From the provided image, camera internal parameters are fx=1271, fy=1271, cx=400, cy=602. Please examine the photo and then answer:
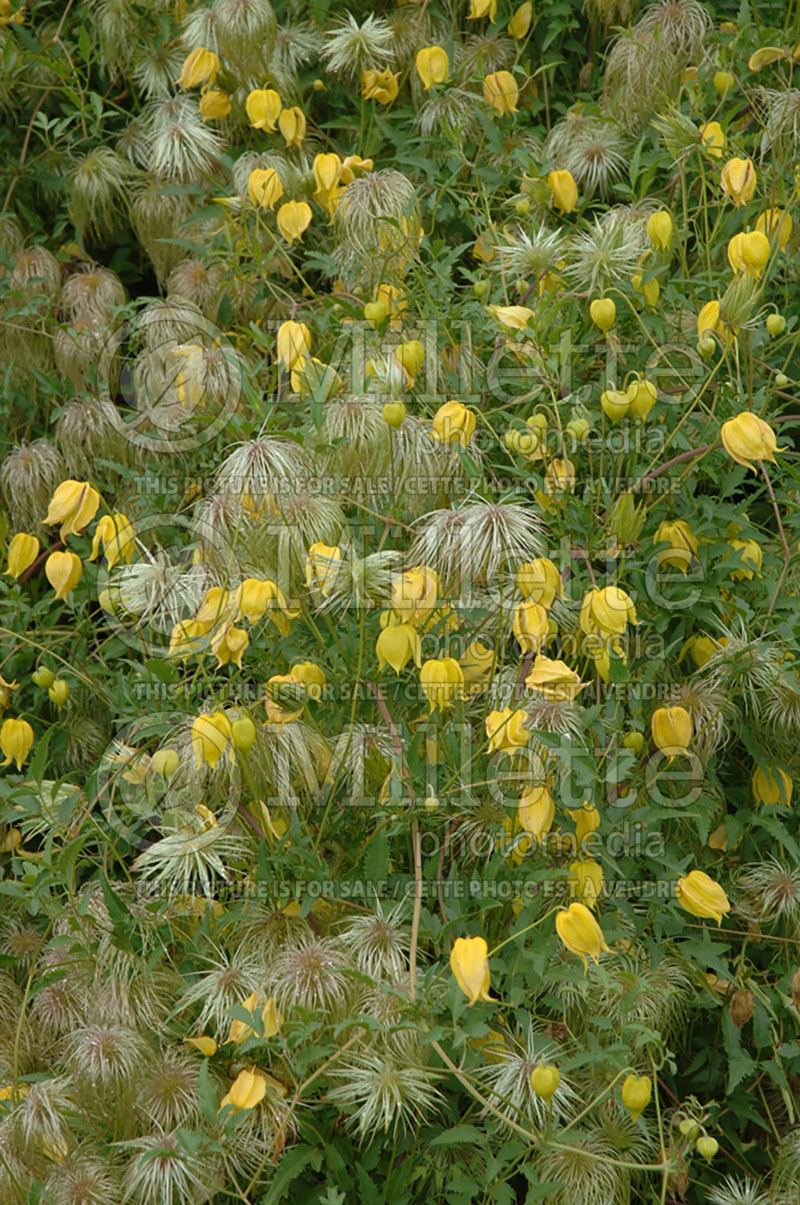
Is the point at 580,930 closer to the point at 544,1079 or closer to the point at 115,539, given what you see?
the point at 544,1079

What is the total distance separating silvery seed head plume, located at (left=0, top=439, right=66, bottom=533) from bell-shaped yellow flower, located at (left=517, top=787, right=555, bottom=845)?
115 centimetres

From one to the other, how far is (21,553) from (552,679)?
0.92m

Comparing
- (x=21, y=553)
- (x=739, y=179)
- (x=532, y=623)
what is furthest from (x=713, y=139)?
(x=21, y=553)

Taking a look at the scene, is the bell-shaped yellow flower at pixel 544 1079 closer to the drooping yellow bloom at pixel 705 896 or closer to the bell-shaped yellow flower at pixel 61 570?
the drooping yellow bloom at pixel 705 896

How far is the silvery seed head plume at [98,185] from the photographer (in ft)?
7.99

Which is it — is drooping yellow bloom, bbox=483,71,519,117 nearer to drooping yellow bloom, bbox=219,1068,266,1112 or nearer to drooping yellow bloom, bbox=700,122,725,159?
drooping yellow bloom, bbox=700,122,725,159

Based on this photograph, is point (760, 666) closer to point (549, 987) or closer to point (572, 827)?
point (572, 827)

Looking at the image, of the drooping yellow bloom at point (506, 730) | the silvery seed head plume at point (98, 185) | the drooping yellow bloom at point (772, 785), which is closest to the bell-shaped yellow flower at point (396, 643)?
the drooping yellow bloom at point (506, 730)

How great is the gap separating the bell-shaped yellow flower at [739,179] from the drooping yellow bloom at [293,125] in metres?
0.81

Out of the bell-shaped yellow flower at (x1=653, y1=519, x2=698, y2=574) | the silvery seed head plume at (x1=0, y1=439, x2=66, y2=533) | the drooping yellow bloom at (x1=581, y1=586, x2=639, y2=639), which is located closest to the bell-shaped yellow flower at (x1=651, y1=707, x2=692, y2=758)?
the drooping yellow bloom at (x1=581, y1=586, x2=639, y2=639)

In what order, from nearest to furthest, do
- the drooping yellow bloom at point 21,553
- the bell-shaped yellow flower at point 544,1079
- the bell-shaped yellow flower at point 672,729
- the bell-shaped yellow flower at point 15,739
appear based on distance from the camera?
the bell-shaped yellow flower at point 544,1079
the bell-shaped yellow flower at point 672,729
the bell-shaped yellow flower at point 15,739
the drooping yellow bloom at point 21,553

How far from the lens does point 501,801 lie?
4.84 feet

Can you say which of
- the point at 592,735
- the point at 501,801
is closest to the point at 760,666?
the point at 592,735

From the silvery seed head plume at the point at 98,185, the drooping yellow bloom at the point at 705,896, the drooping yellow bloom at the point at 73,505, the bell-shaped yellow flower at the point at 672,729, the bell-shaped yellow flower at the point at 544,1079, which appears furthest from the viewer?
the silvery seed head plume at the point at 98,185
